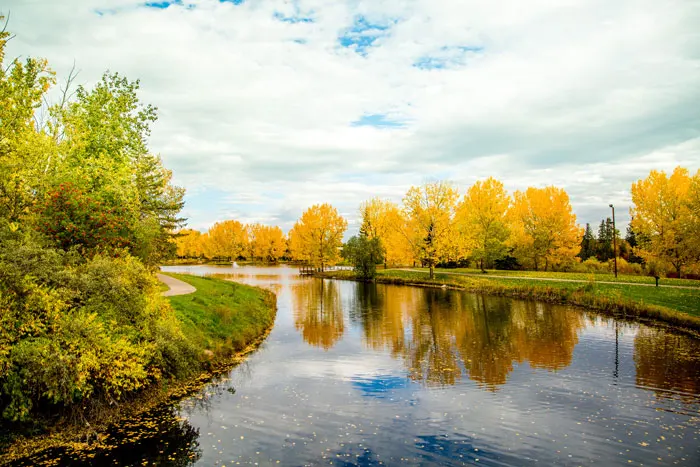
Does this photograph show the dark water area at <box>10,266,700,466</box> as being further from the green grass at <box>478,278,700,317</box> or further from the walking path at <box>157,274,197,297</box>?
the walking path at <box>157,274,197,297</box>

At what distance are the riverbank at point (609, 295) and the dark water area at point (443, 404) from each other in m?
2.78

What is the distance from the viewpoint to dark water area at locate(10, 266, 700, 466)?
10.9 metres

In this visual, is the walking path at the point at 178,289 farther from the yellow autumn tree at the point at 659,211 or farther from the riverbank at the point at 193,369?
the yellow autumn tree at the point at 659,211

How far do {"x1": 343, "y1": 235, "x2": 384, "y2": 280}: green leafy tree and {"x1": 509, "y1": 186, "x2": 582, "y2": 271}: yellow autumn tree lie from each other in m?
→ 19.8

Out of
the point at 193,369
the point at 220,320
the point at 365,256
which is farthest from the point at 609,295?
the point at 365,256

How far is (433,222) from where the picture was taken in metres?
56.5

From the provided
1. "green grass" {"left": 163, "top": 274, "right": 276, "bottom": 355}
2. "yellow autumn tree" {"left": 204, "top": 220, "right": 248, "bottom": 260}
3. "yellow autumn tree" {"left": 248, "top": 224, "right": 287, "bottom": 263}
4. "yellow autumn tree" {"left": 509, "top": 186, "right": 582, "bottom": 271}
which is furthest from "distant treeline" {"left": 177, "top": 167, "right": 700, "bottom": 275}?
"yellow autumn tree" {"left": 204, "top": 220, "right": 248, "bottom": 260}

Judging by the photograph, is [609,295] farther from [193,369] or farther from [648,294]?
[193,369]

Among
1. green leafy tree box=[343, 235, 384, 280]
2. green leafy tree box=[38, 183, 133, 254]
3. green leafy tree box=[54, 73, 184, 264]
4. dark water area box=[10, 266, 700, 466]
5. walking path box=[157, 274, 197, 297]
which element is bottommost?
dark water area box=[10, 266, 700, 466]

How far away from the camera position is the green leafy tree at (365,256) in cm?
6575

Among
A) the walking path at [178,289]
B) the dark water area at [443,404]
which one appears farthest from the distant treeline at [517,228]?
the dark water area at [443,404]

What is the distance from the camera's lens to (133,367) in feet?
Answer: 41.7

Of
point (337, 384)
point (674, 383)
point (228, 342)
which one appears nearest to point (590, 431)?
point (674, 383)

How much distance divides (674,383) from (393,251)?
182 ft
